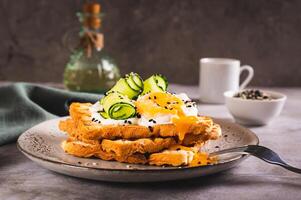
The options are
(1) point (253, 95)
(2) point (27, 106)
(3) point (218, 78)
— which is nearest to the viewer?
(2) point (27, 106)

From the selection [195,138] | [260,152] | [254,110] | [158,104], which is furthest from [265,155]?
[254,110]

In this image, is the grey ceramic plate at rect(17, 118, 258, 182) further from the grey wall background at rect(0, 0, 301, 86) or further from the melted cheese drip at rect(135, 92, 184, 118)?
the grey wall background at rect(0, 0, 301, 86)

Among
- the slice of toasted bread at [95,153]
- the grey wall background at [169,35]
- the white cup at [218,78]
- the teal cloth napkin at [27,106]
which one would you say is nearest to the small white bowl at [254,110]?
the white cup at [218,78]

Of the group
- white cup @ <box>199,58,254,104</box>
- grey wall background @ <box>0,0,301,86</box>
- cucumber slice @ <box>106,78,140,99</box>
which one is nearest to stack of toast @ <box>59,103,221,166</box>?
cucumber slice @ <box>106,78,140,99</box>

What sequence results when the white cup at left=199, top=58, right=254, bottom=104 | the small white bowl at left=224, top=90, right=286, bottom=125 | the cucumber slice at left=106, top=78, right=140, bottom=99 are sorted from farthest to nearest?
the white cup at left=199, top=58, right=254, bottom=104, the small white bowl at left=224, top=90, right=286, bottom=125, the cucumber slice at left=106, top=78, right=140, bottom=99

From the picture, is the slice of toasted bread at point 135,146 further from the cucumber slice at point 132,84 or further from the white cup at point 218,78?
the white cup at point 218,78

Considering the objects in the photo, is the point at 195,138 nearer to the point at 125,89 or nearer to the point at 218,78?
the point at 125,89
